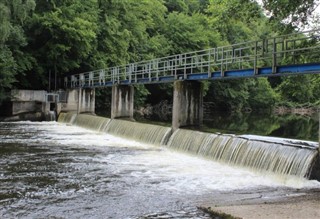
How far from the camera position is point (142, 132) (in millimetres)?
24484

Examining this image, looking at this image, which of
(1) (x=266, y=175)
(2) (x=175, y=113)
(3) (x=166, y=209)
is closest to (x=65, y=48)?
(2) (x=175, y=113)

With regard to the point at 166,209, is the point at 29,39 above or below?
above

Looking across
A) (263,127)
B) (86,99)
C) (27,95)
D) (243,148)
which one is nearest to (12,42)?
(27,95)

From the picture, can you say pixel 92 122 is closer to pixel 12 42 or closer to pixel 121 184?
pixel 12 42

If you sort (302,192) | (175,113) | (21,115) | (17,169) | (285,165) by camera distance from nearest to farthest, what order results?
(302,192)
(285,165)
(17,169)
(175,113)
(21,115)

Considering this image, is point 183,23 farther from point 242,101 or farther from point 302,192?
point 302,192

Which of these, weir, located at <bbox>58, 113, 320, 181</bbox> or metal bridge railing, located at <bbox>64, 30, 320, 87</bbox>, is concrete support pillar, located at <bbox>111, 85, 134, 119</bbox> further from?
weir, located at <bbox>58, 113, 320, 181</bbox>

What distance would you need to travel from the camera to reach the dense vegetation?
16.9 m

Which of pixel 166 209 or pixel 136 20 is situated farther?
pixel 136 20

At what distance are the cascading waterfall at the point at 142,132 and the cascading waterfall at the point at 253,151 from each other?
1.68m

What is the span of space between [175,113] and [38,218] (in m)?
14.5

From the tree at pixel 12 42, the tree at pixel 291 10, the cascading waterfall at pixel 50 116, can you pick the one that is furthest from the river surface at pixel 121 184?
the cascading waterfall at pixel 50 116

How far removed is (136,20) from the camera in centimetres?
5181

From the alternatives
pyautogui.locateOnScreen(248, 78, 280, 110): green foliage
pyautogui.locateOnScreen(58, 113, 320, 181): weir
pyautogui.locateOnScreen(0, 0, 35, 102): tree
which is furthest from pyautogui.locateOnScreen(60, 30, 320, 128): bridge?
pyautogui.locateOnScreen(248, 78, 280, 110): green foliage
